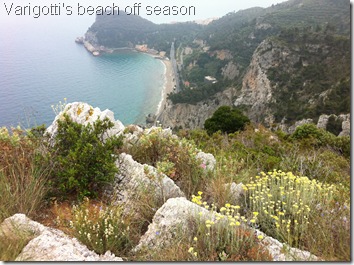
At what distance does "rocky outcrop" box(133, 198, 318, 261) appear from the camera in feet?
9.25

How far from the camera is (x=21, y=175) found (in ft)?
12.1

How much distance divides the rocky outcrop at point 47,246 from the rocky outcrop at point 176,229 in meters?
0.35

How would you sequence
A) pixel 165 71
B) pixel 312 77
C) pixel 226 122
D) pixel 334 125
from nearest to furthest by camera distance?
pixel 226 122
pixel 334 125
pixel 312 77
pixel 165 71

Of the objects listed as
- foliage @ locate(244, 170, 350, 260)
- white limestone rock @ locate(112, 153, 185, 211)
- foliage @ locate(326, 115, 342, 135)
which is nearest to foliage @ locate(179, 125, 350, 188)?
white limestone rock @ locate(112, 153, 185, 211)

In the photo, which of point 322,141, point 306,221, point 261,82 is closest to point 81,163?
point 306,221

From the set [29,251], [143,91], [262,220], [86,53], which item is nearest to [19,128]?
[29,251]

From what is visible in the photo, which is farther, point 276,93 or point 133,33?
point 133,33

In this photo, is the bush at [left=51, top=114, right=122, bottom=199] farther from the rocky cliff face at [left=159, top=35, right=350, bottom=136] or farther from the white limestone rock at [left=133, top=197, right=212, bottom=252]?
the rocky cliff face at [left=159, top=35, right=350, bottom=136]

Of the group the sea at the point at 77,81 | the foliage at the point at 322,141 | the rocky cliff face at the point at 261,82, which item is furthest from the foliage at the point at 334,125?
the sea at the point at 77,81

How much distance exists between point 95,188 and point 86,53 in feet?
433

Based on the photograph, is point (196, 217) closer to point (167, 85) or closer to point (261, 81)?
point (261, 81)

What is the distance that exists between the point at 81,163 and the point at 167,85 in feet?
304

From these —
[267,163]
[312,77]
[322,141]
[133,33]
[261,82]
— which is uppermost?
[133,33]

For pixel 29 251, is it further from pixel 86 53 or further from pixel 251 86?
pixel 86 53
